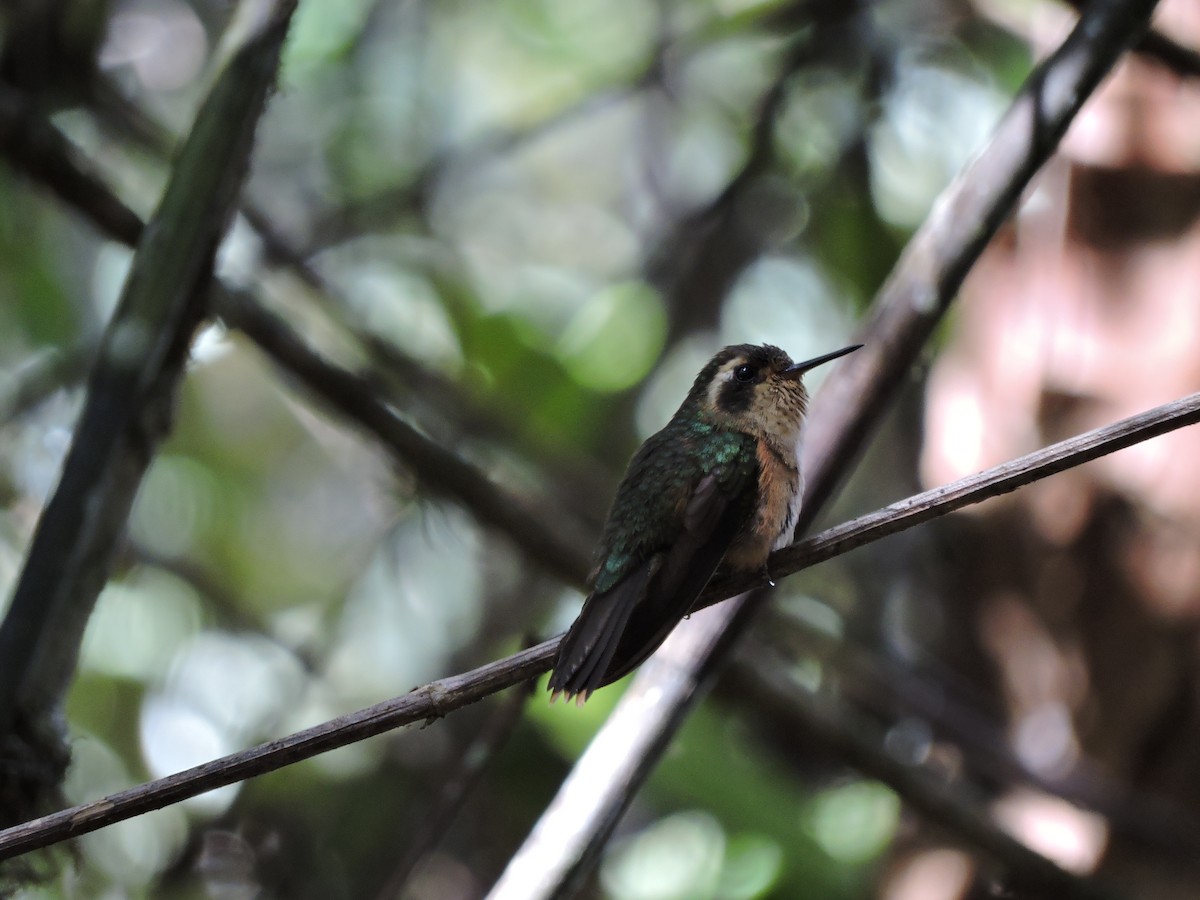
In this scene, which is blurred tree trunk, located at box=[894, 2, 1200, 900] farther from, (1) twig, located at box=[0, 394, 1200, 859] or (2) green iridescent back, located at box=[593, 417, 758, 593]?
(1) twig, located at box=[0, 394, 1200, 859]

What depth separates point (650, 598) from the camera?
2.17m

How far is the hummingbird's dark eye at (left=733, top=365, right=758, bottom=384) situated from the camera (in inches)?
125

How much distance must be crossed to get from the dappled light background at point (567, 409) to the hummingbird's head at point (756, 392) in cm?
75

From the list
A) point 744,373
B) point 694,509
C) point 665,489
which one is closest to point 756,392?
point 744,373

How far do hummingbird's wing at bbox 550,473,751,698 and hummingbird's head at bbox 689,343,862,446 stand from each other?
15.8 inches

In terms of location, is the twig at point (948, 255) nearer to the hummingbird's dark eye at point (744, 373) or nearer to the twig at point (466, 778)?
the twig at point (466, 778)

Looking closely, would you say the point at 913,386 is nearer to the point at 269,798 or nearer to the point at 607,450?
the point at 607,450

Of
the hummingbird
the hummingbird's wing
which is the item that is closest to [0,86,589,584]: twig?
the hummingbird

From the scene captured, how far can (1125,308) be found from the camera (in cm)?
367

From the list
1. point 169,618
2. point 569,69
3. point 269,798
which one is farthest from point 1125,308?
point 169,618

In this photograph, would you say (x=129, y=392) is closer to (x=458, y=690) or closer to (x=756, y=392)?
(x=458, y=690)

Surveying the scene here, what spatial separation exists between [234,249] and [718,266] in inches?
77.9

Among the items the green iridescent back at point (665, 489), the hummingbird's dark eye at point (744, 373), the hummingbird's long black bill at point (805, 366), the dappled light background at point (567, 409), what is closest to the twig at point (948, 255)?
the hummingbird's long black bill at point (805, 366)

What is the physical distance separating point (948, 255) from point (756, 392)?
94 centimetres
